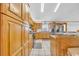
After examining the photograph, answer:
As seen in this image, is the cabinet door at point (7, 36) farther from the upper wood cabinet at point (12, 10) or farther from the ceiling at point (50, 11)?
the ceiling at point (50, 11)

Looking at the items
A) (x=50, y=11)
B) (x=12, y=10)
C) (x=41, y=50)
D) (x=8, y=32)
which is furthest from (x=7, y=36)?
(x=50, y=11)

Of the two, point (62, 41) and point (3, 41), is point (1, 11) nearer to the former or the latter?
point (3, 41)

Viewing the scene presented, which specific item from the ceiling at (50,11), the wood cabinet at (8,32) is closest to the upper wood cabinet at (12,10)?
the wood cabinet at (8,32)

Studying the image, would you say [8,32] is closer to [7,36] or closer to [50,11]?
[7,36]

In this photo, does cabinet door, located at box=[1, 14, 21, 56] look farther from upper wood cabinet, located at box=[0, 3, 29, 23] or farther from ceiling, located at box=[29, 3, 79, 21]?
ceiling, located at box=[29, 3, 79, 21]

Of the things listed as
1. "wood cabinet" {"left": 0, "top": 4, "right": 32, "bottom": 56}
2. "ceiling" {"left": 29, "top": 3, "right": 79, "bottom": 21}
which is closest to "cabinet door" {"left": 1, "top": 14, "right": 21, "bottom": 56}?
"wood cabinet" {"left": 0, "top": 4, "right": 32, "bottom": 56}

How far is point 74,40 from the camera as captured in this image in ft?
6.90

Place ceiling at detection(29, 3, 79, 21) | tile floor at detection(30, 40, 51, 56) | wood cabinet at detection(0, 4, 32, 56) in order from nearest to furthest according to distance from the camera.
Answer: wood cabinet at detection(0, 4, 32, 56)
tile floor at detection(30, 40, 51, 56)
ceiling at detection(29, 3, 79, 21)

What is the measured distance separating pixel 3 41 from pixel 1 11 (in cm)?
18

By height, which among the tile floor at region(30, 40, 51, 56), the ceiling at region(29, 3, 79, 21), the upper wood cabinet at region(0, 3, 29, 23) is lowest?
the tile floor at region(30, 40, 51, 56)

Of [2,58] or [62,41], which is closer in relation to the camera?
[2,58]

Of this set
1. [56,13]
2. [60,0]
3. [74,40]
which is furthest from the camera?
[56,13]

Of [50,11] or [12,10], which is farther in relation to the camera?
[50,11]

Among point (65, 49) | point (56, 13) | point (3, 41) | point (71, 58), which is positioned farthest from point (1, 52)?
point (56, 13)
